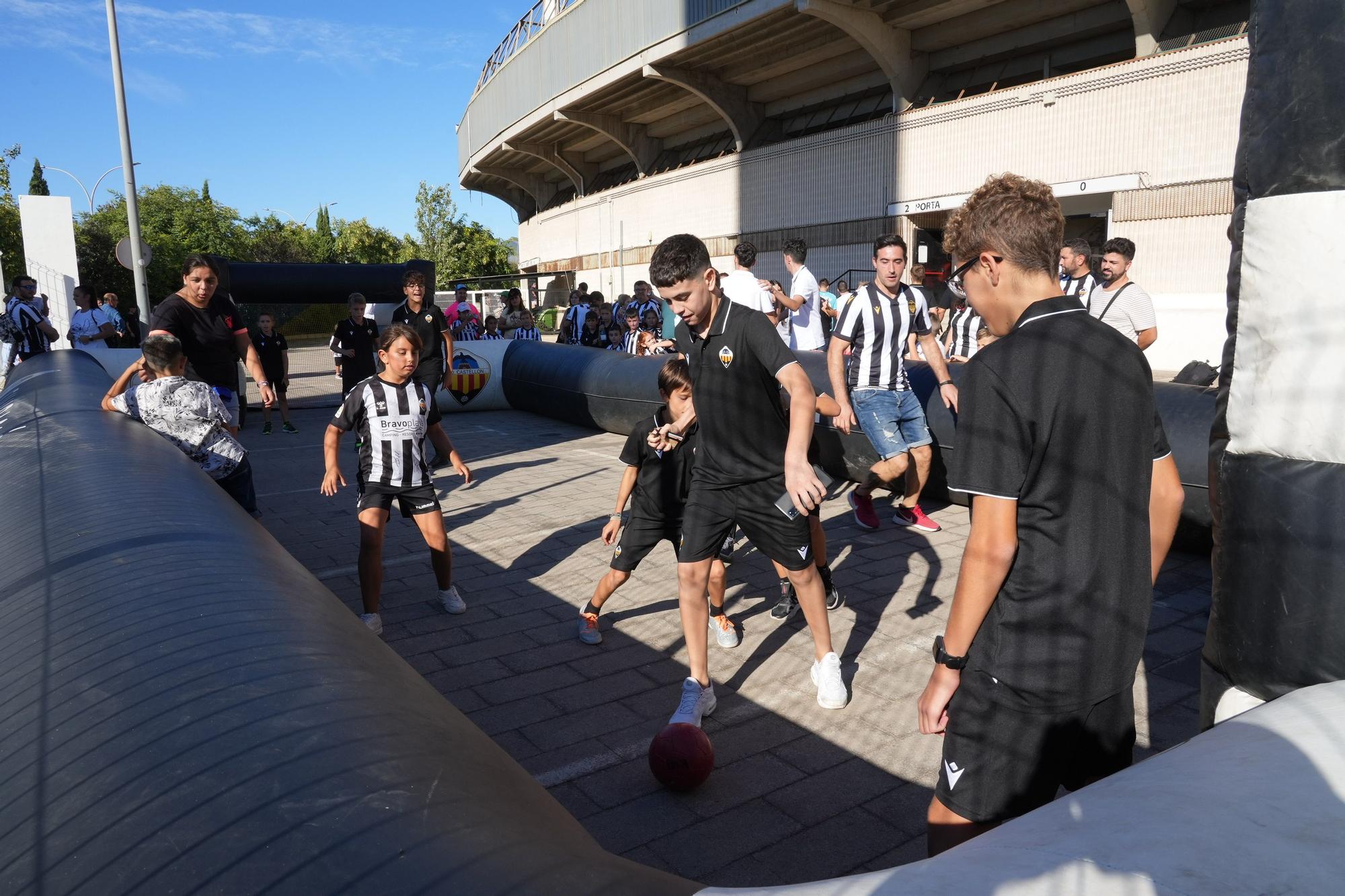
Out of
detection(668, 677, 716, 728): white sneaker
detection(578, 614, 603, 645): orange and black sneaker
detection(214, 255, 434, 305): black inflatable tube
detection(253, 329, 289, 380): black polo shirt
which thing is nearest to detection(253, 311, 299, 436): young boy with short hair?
detection(253, 329, 289, 380): black polo shirt

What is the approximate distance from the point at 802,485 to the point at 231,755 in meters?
2.24

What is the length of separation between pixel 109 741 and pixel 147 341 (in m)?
4.47

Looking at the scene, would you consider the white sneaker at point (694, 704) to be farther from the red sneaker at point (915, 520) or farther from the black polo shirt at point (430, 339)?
the black polo shirt at point (430, 339)

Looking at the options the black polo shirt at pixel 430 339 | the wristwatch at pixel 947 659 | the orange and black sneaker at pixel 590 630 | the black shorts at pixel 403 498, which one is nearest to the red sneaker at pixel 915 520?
the orange and black sneaker at pixel 590 630

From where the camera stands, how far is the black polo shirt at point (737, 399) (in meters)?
3.82

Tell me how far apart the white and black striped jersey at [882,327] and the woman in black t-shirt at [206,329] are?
431cm

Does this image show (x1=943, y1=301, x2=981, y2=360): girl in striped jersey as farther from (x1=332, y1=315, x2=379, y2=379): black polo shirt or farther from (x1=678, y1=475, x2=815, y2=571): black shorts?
(x1=332, y1=315, x2=379, y2=379): black polo shirt

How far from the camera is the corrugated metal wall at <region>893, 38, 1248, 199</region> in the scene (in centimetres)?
1812

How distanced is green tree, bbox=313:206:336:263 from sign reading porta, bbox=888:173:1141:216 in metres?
39.6

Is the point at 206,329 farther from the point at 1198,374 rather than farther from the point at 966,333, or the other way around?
the point at 1198,374

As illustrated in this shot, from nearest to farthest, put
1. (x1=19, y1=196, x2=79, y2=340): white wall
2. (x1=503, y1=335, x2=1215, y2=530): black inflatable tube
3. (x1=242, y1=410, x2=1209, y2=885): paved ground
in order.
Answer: (x1=242, y1=410, x2=1209, y2=885): paved ground
(x1=503, y1=335, x2=1215, y2=530): black inflatable tube
(x1=19, y1=196, x2=79, y2=340): white wall

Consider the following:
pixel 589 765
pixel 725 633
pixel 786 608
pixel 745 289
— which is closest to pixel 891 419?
pixel 786 608

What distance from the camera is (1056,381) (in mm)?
1984

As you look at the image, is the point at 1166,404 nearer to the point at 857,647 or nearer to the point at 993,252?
the point at 857,647
